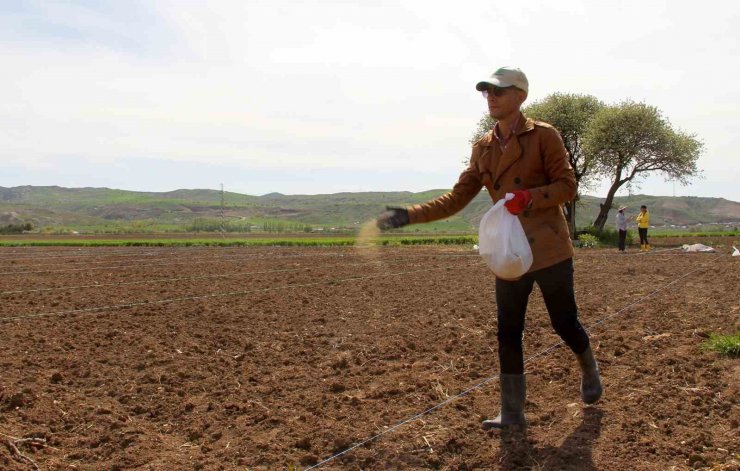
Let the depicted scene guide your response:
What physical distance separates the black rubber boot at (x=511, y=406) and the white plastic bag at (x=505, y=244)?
716mm

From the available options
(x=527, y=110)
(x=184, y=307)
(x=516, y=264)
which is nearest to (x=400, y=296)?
(x=184, y=307)

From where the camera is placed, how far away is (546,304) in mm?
3916

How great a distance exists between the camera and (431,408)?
443cm

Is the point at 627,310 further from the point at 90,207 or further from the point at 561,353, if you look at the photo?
the point at 90,207

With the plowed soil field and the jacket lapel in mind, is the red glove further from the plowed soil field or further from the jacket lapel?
the plowed soil field

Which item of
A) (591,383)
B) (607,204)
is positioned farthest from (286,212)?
(591,383)

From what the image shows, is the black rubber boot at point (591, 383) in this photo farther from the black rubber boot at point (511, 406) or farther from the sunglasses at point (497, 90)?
the sunglasses at point (497, 90)

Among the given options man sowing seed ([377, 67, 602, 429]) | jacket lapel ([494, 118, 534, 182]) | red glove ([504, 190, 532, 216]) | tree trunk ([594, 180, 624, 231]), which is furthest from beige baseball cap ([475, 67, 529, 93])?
tree trunk ([594, 180, 624, 231])

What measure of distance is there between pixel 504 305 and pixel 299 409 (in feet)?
5.58

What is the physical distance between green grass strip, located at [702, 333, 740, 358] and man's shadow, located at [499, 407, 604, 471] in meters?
1.84

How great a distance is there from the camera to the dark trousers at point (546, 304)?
383 centimetres

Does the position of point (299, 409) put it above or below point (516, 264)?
below

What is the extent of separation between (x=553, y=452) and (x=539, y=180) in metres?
1.58

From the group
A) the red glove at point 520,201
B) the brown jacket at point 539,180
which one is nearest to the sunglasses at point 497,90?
the brown jacket at point 539,180
